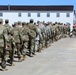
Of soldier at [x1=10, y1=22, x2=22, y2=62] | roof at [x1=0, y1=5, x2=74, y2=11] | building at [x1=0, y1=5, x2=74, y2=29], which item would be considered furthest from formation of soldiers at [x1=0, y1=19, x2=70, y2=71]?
roof at [x1=0, y1=5, x2=74, y2=11]

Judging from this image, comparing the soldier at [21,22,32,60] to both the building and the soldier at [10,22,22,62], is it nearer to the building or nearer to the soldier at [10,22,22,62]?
the soldier at [10,22,22,62]

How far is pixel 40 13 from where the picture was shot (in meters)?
94.0

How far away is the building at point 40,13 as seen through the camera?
91.7 meters

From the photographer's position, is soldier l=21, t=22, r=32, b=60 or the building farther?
the building

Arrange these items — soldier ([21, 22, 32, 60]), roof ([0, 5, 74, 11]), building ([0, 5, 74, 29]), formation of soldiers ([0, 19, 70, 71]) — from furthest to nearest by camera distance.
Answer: roof ([0, 5, 74, 11]), building ([0, 5, 74, 29]), soldier ([21, 22, 32, 60]), formation of soldiers ([0, 19, 70, 71])

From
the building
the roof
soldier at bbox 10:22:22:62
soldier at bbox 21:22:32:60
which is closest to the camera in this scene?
soldier at bbox 10:22:22:62

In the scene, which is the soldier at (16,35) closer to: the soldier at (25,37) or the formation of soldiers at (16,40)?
the formation of soldiers at (16,40)

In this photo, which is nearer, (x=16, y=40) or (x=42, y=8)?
(x=16, y=40)

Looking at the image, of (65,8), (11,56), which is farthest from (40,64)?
(65,8)

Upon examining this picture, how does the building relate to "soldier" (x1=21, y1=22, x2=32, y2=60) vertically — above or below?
below

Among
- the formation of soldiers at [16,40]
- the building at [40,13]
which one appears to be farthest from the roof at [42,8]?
the formation of soldiers at [16,40]

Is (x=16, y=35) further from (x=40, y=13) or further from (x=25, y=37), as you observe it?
(x=40, y=13)

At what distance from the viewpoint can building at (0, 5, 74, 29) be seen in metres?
91.7

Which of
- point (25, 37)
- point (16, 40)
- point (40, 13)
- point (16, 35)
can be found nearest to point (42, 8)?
point (40, 13)
